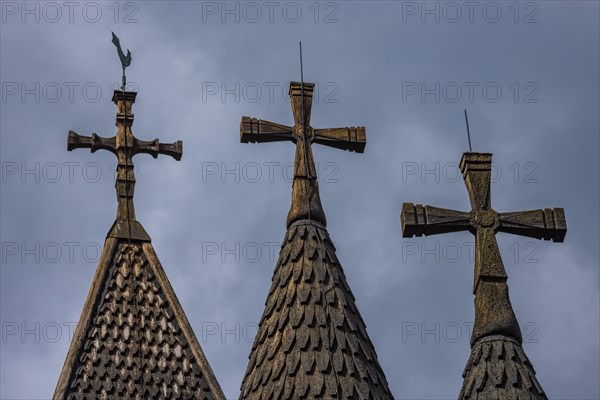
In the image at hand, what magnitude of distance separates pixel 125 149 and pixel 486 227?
22.6ft

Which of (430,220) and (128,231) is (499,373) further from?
(128,231)

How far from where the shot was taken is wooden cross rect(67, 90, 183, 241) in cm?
2852

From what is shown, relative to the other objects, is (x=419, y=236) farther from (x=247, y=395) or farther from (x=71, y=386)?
(x=71, y=386)

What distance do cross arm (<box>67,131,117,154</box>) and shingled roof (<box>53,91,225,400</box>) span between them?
49 centimetres

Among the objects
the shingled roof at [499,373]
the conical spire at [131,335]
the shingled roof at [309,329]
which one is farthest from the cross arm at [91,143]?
the shingled roof at [499,373]

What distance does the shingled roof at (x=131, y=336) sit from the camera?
2670 centimetres

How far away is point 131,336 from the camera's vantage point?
89.6ft

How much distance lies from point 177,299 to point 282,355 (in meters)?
3.96

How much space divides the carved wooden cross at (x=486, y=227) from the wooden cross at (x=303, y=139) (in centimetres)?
224

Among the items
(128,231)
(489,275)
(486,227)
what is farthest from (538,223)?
(128,231)

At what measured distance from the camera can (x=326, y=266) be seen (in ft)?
82.3

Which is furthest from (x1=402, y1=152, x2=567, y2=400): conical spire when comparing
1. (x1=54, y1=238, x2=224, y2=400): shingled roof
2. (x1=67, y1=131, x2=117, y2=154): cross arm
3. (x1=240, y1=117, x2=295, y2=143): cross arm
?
(x1=67, y1=131, x2=117, y2=154): cross arm

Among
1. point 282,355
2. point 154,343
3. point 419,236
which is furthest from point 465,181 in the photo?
point 154,343

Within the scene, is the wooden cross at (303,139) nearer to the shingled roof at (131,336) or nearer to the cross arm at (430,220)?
the cross arm at (430,220)
